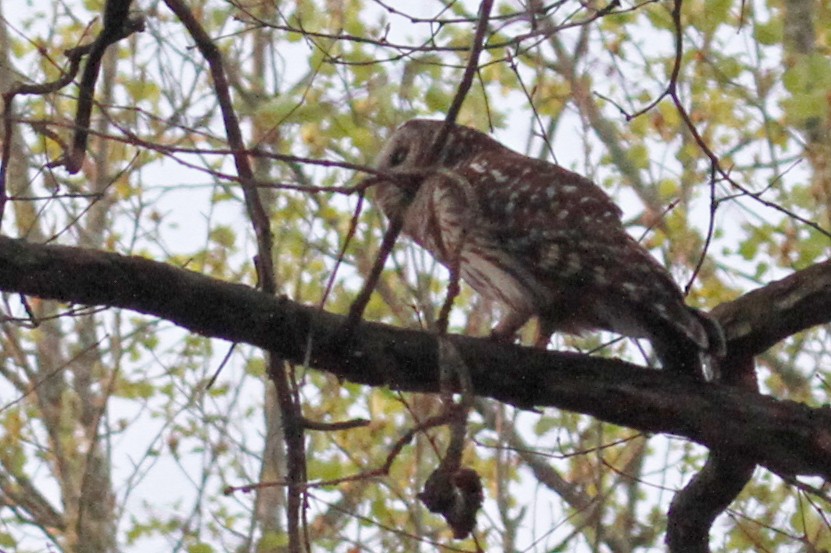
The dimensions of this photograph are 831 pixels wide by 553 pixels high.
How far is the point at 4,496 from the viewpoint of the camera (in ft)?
30.4

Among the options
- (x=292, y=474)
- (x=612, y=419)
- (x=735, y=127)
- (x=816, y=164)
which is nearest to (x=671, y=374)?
(x=612, y=419)

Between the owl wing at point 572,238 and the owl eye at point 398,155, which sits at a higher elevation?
the owl eye at point 398,155

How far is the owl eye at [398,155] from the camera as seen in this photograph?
5441mm

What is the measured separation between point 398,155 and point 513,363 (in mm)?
2187

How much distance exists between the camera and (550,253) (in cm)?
434

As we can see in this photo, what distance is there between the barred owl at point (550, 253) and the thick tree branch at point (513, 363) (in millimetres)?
374

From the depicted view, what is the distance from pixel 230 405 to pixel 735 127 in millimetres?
4126

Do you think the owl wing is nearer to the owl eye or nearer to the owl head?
the owl head

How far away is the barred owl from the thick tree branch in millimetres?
374

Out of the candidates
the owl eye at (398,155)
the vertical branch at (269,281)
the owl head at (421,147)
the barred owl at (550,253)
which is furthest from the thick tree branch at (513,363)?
the owl eye at (398,155)

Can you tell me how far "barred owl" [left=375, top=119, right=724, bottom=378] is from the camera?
4012 mm

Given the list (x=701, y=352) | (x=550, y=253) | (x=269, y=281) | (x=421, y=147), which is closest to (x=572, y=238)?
(x=550, y=253)

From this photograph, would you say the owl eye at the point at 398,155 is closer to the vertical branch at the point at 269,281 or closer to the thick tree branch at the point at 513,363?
the vertical branch at the point at 269,281

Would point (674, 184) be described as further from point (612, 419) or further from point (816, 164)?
point (612, 419)
